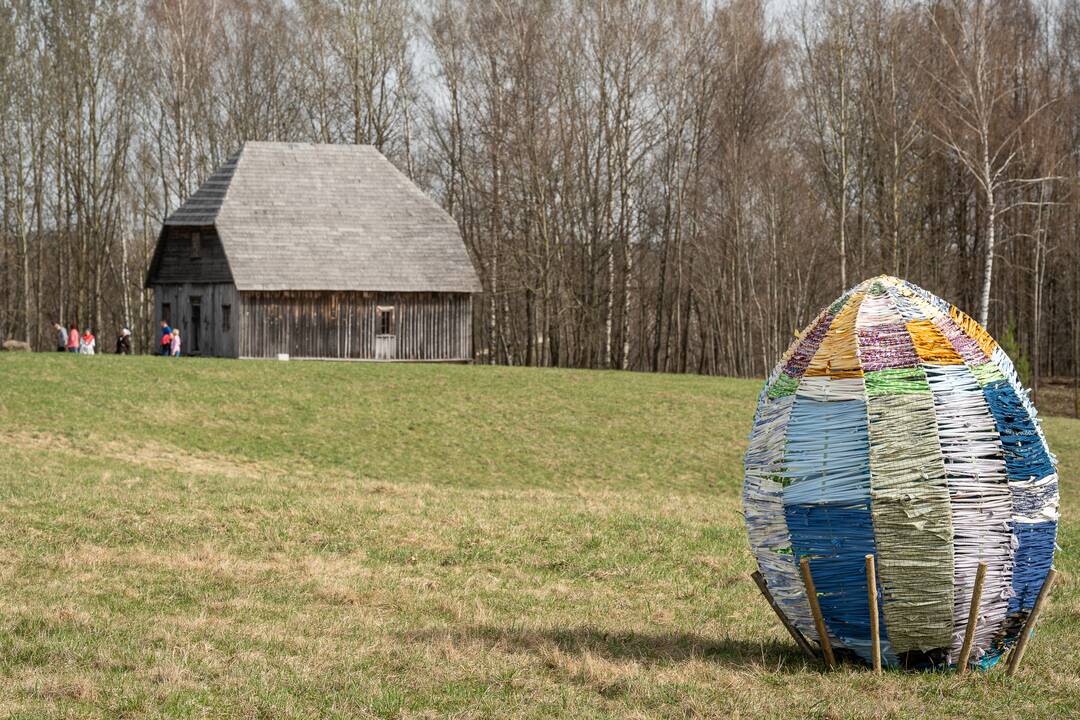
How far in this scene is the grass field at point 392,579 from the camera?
8.42 meters

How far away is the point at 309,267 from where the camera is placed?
150 ft

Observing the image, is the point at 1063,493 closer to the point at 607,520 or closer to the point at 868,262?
the point at 607,520

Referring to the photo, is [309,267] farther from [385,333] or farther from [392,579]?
[392,579]

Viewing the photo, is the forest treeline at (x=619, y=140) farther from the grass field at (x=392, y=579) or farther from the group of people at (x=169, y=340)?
the grass field at (x=392, y=579)

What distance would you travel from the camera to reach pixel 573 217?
61219 millimetres

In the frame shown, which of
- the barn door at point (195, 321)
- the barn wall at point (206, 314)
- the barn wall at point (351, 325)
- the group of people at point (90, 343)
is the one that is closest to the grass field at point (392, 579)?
the barn wall at point (351, 325)

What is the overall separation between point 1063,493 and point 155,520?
67.4 ft

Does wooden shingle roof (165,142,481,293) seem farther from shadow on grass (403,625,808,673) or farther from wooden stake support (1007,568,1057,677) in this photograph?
wooden stake support (1007,568,1057,677)

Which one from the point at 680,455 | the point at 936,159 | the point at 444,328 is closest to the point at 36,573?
the point at 680,455

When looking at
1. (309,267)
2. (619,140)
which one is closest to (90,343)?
(309,267)

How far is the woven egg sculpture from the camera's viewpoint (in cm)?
845

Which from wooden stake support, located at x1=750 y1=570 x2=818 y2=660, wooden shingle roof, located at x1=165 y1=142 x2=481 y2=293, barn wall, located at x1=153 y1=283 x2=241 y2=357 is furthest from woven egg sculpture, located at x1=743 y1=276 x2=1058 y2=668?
barn wall, located at x1=153 y1=283 x2=241 y2=357

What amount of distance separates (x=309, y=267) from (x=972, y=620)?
1547 inches

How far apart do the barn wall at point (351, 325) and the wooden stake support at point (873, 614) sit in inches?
1510
